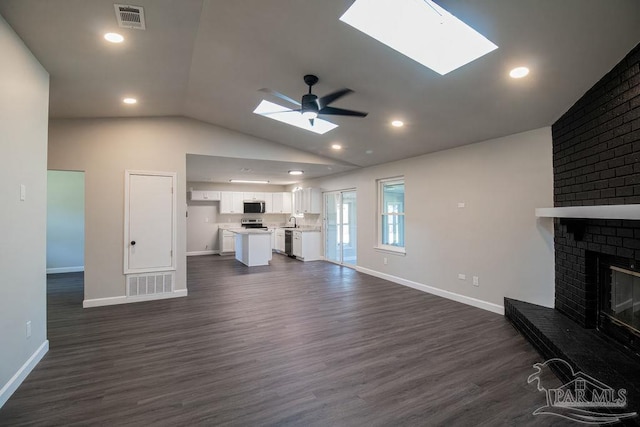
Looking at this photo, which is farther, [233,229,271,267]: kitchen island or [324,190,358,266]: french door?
[324,190,358,266]: french door

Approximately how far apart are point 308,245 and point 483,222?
5.22 metres

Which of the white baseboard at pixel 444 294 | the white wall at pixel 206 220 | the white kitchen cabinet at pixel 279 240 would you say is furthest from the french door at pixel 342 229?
the white wall at pixel 206 220

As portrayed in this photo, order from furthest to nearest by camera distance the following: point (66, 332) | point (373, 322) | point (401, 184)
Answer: point (401, 184) < point (373, 322) < point (66, 332)

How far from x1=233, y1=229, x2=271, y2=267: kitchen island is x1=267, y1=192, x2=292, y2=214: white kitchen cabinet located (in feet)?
9.81

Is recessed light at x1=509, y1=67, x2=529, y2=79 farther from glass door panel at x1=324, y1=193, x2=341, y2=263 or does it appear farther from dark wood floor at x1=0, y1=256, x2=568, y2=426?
glass door panel at x1=324, y1=193, x2=341, y2=263

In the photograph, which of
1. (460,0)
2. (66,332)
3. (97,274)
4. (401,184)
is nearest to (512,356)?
(460,0)

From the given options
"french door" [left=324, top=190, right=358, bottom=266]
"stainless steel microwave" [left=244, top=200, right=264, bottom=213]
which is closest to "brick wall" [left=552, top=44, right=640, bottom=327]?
"french door" [left=324, top=190, right=358, bottom=266]

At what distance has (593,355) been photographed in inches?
99.5

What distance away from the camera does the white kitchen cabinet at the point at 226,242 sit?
32.6 ft

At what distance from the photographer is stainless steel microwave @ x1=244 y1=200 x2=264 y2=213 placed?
1054 cm

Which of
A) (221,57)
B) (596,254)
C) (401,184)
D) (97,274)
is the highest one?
(221,57)

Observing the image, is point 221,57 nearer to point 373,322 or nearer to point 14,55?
point 14,55

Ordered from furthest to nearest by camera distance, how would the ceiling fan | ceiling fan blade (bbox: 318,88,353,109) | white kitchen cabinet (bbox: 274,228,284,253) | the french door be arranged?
white kitchen cabinet (bbox: 274,228,284,253) < the french door < the ceiling fan < ceiling fan blade (bbox: 318,88,353,109)

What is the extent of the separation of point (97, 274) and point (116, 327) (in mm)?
1298
